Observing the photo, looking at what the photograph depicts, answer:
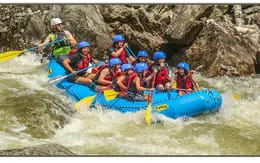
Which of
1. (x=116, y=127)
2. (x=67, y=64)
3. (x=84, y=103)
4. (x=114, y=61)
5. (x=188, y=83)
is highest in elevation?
(x=114, y=61)

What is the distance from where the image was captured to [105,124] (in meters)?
5.80

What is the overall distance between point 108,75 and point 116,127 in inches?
46.9

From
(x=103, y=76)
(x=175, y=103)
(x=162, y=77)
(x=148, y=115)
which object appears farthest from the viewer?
(x=103, y=76)

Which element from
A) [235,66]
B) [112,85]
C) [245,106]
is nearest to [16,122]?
[112,85]

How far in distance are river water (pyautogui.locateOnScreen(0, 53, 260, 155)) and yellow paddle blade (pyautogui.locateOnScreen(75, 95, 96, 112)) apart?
0.07 metres

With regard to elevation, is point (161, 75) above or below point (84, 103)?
→ above

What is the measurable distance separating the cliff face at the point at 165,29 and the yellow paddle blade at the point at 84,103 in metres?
2.36

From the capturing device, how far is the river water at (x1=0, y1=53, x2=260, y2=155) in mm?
4918

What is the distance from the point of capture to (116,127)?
5.68 metres

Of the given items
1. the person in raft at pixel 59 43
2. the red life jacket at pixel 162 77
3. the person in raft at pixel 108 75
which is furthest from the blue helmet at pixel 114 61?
the person in raft at pixel 59 43

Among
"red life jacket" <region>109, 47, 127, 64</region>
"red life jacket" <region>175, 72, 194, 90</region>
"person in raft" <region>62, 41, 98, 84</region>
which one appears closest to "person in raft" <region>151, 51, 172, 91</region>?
"red life jacket" <region>175, 72, 194, 90</region>

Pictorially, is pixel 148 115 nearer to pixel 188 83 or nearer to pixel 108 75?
pixel 188 83

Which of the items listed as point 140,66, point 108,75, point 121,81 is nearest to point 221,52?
point 140,66

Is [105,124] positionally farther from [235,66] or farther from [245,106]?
[235,66]
